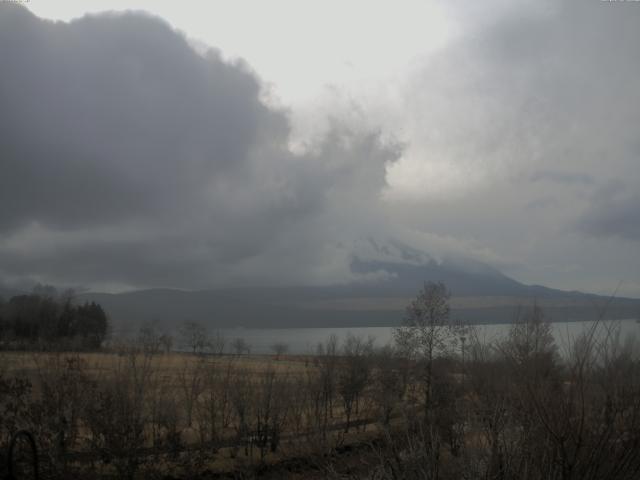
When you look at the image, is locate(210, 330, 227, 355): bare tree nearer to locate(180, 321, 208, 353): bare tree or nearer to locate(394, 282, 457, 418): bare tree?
locate(394, 282, 457, 418): bare tree

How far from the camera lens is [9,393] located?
16.8 metres

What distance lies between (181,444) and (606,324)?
2213 centimetres

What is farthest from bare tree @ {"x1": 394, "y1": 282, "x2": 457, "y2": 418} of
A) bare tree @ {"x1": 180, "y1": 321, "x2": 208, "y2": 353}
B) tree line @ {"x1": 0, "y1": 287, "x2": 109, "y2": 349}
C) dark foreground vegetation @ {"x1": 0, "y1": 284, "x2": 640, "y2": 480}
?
bare tree @ {"x1": 180, "y1": 321, "x2": 208, "y2": 353}

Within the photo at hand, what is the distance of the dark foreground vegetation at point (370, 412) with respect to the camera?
23.1ft

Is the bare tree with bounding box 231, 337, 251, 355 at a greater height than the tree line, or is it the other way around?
the tree line

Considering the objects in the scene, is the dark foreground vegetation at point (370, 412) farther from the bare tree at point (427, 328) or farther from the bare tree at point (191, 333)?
the bare tree at point (191, 333)

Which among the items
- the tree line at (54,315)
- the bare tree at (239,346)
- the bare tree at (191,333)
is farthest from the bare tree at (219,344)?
the bare tree at (191,333)

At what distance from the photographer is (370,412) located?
1609 inches

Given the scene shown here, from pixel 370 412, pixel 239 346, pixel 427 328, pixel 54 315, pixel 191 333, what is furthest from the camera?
pixel 191 333

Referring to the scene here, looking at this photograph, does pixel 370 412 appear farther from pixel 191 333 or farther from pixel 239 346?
pixel 191 333

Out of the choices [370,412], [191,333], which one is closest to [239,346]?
[191,333]

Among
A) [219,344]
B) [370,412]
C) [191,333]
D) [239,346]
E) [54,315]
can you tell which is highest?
[54,315]

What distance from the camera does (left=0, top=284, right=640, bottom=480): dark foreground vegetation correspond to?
277 inches

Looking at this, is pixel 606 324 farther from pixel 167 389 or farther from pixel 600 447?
pixel 167 389
